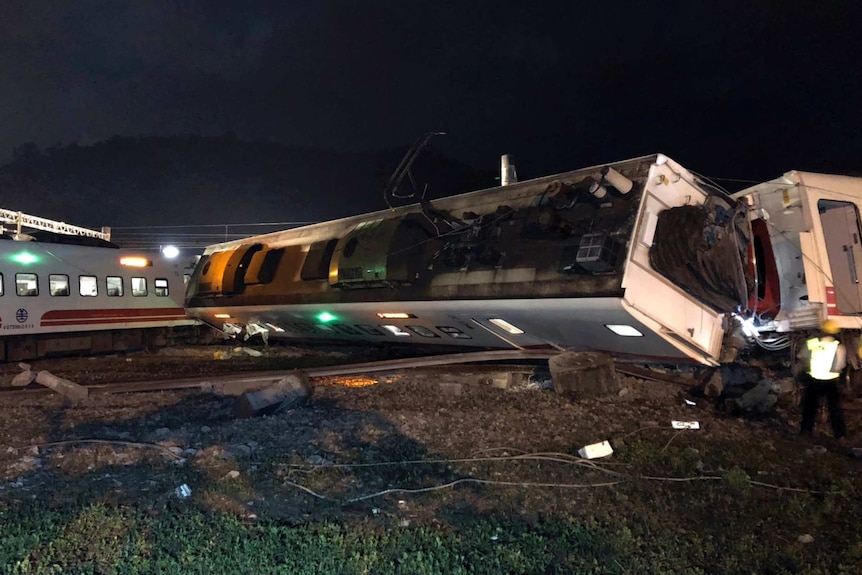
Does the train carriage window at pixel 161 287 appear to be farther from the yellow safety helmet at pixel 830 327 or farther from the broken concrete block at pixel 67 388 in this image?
the yellow safety helmet at pixel 830 327

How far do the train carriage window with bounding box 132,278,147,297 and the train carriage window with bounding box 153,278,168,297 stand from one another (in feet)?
1.36

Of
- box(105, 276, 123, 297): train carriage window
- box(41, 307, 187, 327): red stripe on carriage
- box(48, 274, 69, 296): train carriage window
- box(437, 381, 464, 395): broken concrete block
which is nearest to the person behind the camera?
box(437, 381, 464, 395): broken concrete block

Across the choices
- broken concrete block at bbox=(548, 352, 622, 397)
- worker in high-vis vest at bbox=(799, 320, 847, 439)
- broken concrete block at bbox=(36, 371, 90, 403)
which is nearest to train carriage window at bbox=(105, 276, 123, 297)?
broken concrete block at bbox=(36, 371, 90, 403)

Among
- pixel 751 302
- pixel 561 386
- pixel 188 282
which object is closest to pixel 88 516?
pixel 561 386

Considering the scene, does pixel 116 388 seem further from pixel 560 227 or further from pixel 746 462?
pixel 746 462

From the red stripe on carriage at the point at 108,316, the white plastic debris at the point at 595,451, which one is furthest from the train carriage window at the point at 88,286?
the white plastic debris at the point at 595,451

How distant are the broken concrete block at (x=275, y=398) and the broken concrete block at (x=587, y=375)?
381cm

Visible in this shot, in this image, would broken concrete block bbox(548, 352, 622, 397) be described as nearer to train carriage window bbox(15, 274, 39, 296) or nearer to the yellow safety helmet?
the yellow safety helmet

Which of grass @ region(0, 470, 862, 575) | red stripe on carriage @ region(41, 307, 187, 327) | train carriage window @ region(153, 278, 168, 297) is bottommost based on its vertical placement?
grass @ region(0, 470, 862, 575)

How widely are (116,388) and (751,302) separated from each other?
984 cm

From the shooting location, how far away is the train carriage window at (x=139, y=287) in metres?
18.9

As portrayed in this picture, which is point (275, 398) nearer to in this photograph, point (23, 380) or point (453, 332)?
point (453, 332)

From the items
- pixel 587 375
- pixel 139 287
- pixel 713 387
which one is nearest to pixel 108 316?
pixel 139 287

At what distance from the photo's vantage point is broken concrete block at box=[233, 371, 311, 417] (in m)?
8.38
